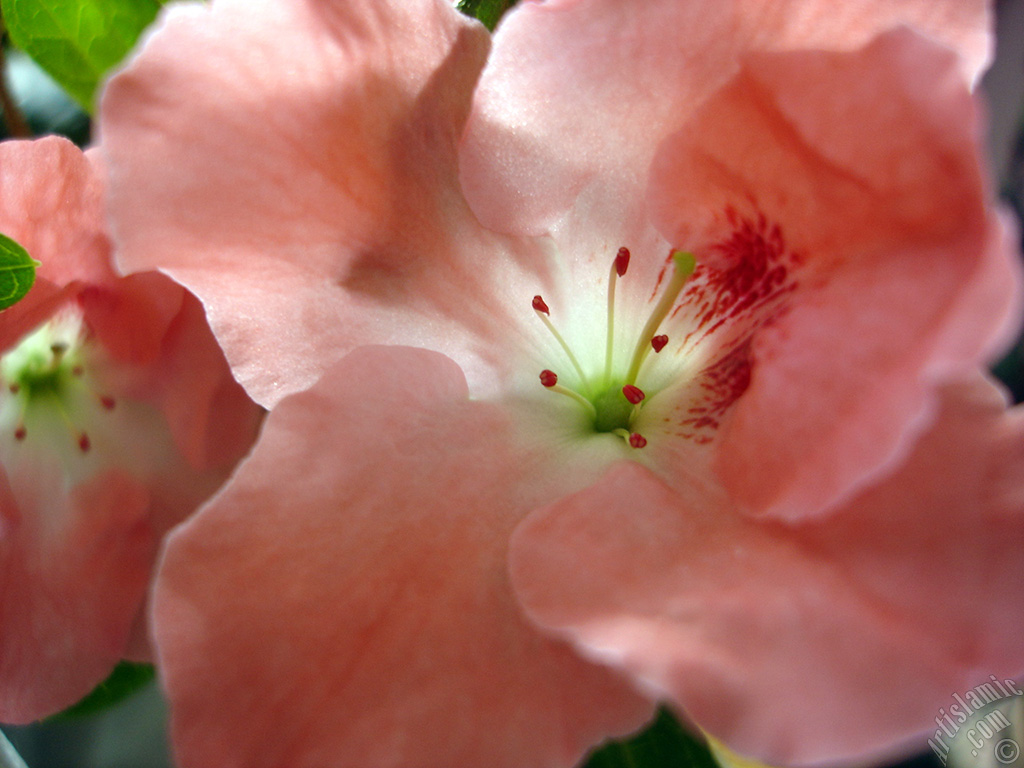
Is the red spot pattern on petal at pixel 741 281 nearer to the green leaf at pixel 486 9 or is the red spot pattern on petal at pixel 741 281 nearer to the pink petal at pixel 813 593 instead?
the pink petal at pixel 813 593

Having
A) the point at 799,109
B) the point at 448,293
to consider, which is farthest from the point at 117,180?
the point at 799,109

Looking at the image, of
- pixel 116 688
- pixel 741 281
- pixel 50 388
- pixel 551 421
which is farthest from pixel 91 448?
pixel 741 281

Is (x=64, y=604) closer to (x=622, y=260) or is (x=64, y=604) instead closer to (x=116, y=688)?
(x=116, y=688)

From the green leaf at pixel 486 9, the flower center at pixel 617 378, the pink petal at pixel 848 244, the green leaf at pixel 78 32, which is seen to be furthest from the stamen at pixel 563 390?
the green leaf at pixel 78 32

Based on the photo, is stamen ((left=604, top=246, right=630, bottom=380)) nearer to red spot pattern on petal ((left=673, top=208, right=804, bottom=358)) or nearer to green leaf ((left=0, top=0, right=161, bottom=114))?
red spot pattern on petal ((left=673, top=208, right=804, bottom=358))

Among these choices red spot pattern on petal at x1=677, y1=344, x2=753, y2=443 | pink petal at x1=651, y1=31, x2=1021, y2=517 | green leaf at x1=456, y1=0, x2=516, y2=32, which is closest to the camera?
pink petal at x1=651, y1=31, x2=1021, y2=517

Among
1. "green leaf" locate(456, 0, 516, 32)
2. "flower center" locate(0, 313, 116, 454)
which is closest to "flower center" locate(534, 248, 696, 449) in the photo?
"green leaf" locate(456, 0, 516, 32)

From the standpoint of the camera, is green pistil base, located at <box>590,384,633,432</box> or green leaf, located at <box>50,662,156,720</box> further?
green leaf, located at <box>50,662,156,720</box>
